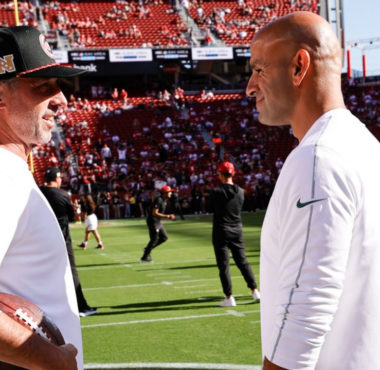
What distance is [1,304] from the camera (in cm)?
194

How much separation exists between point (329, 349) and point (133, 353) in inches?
184

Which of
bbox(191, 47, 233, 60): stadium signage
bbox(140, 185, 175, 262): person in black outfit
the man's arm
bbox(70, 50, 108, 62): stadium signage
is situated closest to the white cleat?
bbox(140, 185, 175, 262): person in black outfit

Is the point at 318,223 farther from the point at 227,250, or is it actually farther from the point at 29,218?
the point at 227,250

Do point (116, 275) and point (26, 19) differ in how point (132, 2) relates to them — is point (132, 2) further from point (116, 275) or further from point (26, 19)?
point (116, 275)

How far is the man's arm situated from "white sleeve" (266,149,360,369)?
0.65m

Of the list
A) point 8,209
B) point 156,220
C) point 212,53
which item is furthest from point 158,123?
point 8,209

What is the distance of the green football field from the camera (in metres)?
6.11

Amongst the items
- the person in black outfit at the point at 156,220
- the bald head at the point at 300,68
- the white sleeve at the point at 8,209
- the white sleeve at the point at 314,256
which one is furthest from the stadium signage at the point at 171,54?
the white sleeve at the point at 314,256

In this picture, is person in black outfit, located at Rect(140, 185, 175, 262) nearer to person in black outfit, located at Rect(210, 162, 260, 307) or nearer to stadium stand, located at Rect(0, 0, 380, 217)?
person in black outfit, located at Rect(210, 162, 260, 307)

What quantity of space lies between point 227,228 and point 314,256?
23.1 feet

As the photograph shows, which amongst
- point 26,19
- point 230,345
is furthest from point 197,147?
point 230,345

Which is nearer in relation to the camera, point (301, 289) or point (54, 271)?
point (301, 289)

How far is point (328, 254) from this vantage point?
175 centimetres

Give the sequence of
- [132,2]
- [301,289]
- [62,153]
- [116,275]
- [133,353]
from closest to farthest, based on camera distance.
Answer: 1. [301,289]
2. [133,353]
3. [116,275]
4. [62,153]
5. [132,2]
